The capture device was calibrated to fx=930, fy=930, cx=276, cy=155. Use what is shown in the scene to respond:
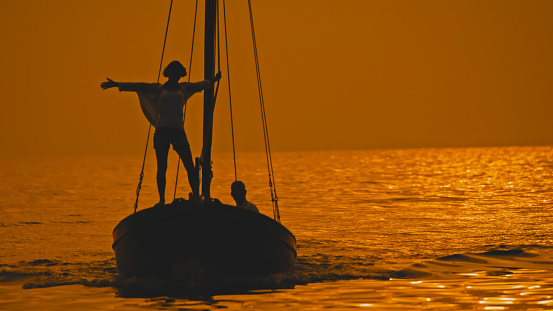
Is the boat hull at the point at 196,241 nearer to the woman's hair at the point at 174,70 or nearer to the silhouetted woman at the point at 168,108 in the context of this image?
the silhouetted woman at the point at 168,108

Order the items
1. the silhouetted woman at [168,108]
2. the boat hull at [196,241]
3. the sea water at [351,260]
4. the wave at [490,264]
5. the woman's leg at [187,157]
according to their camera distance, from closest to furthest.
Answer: the sea water at [351,260] → the boat hull at [196,241] → the silhouetted woman at [168,108] → the woman's leg at [187,157] → the wave at [490,264]

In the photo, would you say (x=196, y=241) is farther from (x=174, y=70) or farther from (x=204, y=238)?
(x=174, y=70)

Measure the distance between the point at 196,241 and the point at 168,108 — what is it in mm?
2383

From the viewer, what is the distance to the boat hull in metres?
15.6

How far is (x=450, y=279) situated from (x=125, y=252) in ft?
20.7

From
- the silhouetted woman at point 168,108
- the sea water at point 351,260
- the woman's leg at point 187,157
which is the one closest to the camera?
the sea water at point 351,260

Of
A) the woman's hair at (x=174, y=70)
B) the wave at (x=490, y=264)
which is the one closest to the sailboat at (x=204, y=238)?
the woman's hair at (x=174, y=70)

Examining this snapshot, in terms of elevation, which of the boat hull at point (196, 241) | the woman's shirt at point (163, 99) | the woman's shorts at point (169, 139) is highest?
the woman's shirt at point (163, 99)

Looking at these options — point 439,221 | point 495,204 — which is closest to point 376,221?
point 439,221

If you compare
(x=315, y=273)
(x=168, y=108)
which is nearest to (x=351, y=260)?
(x=315, y=273)

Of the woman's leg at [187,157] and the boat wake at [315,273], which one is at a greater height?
the woman's leg at [187,157]

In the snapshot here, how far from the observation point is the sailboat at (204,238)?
1563 cm

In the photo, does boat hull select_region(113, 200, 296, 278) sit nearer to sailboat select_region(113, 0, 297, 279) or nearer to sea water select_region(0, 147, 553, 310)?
sailboat select_region(113, 0, 297, 279)

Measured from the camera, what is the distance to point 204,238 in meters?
15.7
